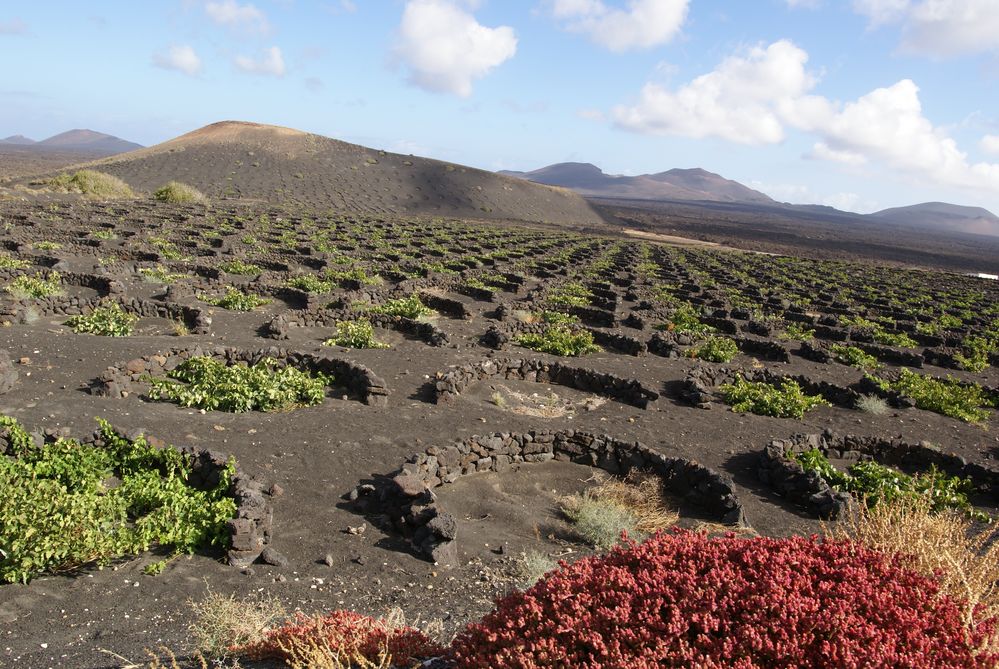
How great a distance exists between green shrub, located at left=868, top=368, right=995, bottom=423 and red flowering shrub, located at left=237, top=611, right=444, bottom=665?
585 inches

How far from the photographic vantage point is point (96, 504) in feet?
20.6

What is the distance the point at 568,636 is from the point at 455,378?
9495 millimetres

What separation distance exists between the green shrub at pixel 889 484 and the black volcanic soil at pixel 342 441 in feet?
3.30

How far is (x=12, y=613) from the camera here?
5.27 meters

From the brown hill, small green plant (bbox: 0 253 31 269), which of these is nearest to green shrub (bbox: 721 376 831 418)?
small green plant (bbox: 0 253 31 269)

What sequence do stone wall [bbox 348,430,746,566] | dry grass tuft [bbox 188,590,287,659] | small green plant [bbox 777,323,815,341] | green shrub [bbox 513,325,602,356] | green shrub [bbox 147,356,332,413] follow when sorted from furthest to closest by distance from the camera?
1. small green plant [bbox 777,323,815,341]
2. green shrub [bbox 513,325,602,356]
3. green shrub [bbox 147,356,332,413]
4. stone wall [bbox 348,430,746,566]
5. dry grass tuft [bbox 188,590,287,659]

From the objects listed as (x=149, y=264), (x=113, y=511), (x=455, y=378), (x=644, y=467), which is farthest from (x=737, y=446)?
(x=149, y=264)

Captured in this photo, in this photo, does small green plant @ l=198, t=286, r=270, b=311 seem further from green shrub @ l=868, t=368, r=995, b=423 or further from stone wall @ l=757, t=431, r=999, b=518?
green shrub @ l=868, t=368, r=995, b=423

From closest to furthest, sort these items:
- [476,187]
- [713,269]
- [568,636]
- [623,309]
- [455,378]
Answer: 1. [568,636]
2. [455,378]
3. [623,309]
4. [713,269]
5. [476,187]

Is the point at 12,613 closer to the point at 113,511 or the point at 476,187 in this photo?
the point at 113,511

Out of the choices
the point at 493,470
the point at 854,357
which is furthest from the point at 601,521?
the point at 854,357

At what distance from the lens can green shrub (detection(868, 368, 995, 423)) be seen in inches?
570

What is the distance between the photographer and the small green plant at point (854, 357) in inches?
A: 752

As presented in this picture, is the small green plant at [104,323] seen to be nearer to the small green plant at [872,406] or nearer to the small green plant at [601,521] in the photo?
the small green plant at [601,521]
